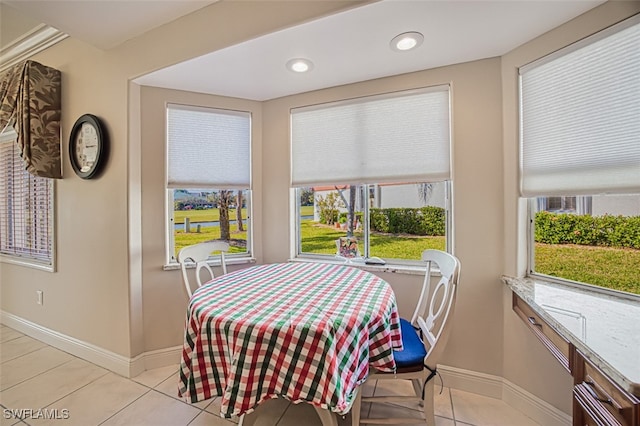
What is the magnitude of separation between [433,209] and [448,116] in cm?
70

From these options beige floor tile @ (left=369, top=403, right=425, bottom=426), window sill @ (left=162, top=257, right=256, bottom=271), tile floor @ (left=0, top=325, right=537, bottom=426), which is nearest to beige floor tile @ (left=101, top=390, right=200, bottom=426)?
tile floor @ (left=0, top=325, right=537, bottom=426)

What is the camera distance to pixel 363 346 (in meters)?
1.19

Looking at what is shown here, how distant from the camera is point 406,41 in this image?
1647 millimetres

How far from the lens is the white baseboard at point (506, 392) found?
1534 millimetres

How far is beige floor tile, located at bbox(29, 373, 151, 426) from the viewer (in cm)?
166

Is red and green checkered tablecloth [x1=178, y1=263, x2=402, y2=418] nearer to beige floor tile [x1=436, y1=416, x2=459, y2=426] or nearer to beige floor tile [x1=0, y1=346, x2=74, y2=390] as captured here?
beige floor tile [x1=436, y1=416, x2=459, y2=426]

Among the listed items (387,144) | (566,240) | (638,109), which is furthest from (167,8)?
(566,240)

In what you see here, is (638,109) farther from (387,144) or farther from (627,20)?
(387,144)

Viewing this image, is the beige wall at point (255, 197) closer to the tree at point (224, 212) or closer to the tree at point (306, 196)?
the tree at point (306, 196)

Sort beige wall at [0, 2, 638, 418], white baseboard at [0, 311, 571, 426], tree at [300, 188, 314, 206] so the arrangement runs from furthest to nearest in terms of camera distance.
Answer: tree at [300, 188, 314, 206] → beige wall at [0, 2, 638, 418] → white baseboard at [0, 311, 571, 426]

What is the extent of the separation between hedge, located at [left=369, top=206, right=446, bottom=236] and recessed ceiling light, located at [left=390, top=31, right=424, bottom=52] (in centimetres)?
115

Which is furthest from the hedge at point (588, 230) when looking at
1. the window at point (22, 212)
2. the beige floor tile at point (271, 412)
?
the window at point (22, 212)

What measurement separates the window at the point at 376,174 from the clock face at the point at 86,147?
1612mm

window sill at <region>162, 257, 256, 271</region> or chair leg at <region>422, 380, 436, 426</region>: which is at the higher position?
window sill at <region>162, 257, 256, 271</region>
